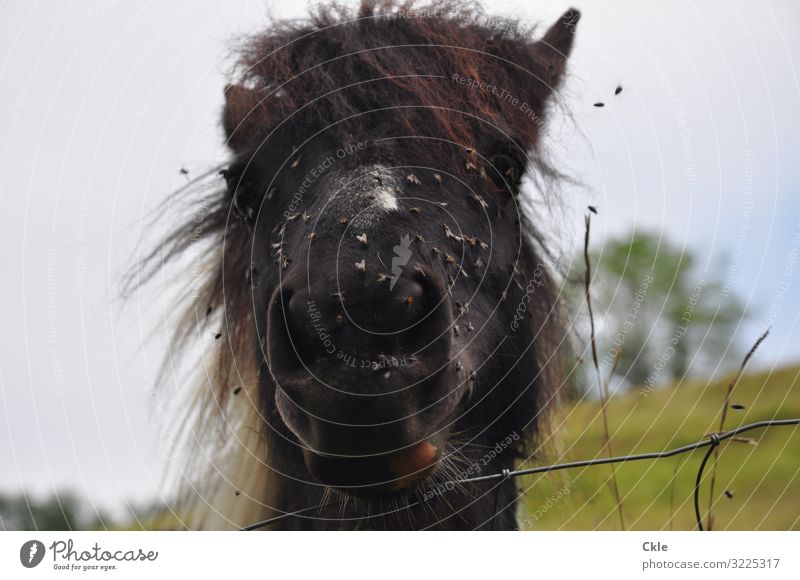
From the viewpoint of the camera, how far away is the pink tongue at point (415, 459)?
1.79 m

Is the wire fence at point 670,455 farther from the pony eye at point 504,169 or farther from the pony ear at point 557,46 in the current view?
the pony ear at point 557,46

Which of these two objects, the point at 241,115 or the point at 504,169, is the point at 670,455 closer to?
the point at 504,169

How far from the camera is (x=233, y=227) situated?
2.82m

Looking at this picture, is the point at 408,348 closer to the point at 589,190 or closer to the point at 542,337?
the point at 542,337

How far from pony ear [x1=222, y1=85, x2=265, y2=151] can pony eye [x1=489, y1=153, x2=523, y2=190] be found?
0.78 m

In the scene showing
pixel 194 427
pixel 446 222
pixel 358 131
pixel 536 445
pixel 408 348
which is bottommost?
pixel 536 445

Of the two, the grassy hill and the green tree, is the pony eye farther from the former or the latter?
the grassy hill

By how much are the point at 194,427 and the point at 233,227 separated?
2.83 ft

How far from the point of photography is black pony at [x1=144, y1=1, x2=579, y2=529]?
171cm

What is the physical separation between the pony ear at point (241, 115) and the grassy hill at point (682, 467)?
1637 mm

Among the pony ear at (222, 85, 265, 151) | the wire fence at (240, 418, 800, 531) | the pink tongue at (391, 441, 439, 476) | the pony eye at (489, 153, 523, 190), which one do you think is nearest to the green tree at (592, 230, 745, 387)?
the wire fence at (240, 418, 800, 531)

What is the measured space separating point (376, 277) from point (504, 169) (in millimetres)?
944
